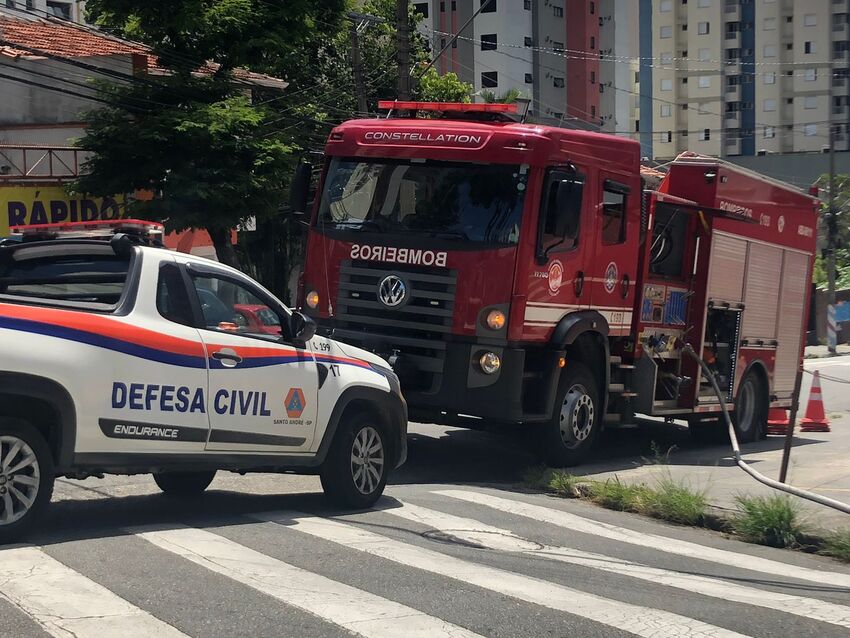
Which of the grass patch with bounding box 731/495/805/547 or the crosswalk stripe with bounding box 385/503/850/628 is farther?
the grass patch with bounding box 731/495/805/547

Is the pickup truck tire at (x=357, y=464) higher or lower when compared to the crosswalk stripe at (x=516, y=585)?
higher

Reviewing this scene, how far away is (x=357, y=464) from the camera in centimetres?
958

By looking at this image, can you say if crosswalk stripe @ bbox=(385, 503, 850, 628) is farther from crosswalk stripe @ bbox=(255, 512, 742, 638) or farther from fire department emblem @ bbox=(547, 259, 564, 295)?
fire department emblem @ bbox=(547, 259, 564, 295)

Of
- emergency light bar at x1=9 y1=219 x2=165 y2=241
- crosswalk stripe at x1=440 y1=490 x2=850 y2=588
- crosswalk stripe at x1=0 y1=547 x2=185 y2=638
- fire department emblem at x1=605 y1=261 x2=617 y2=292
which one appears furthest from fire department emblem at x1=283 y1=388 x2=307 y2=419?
fire department emblem at x1=605 y1=261 x2=617 y2=292

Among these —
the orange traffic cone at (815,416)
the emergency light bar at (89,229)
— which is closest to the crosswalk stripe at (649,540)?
the emergency light bar at (89,229)

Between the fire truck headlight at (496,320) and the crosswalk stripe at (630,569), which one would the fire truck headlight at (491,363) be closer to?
the fire truck headlight at (496,320)

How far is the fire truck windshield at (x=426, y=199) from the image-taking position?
11992 millimetres

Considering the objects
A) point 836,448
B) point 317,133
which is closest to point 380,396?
point 836,448

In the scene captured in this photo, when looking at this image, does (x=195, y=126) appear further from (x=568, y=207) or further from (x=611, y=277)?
(x=568, y=207)

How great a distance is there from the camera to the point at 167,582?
658 cm

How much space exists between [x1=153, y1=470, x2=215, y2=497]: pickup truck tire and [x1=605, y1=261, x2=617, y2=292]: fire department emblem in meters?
5.31

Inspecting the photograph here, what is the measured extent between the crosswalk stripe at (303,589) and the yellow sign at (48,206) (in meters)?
20.4

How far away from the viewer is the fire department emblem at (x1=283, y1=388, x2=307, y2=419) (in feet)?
29.1

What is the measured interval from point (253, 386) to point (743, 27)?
316ft
